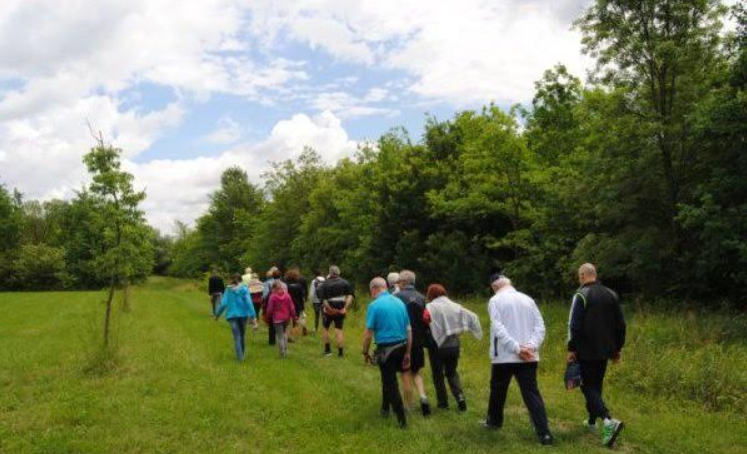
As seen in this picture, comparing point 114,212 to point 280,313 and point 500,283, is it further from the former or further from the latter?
point 500,283

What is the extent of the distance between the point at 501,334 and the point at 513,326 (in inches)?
7.2

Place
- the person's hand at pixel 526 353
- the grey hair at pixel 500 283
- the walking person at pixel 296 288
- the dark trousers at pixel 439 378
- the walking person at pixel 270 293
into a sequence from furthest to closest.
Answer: the walking person at pixel 296 288
the walking person at pixel 270 293
the dark trousers at pixel 439 378
the grey hair at pixel 500 283
the person's hand at pixel 526 353

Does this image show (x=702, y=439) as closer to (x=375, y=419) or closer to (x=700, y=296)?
(x=375, y=419)

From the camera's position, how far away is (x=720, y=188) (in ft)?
53.9

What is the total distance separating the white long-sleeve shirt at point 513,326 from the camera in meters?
7.49

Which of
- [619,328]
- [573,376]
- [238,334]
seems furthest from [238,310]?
[619,328]

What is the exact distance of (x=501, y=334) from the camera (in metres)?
7.51

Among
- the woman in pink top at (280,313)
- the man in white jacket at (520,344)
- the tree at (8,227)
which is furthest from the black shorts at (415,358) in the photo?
the tree at (8,227)

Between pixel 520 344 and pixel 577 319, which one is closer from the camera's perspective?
pixel 520 344

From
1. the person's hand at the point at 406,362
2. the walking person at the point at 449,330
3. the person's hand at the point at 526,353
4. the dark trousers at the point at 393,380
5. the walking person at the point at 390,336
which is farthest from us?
the walking person at the point at 449,330

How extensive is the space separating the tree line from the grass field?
9.42ft

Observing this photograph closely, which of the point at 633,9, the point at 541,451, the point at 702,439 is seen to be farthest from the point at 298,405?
the point at 633,9

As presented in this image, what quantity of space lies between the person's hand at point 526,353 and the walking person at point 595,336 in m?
→ 0.63

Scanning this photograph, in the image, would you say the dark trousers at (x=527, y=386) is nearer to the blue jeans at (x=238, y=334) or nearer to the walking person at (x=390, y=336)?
the walking person at (x=390, y=336)
